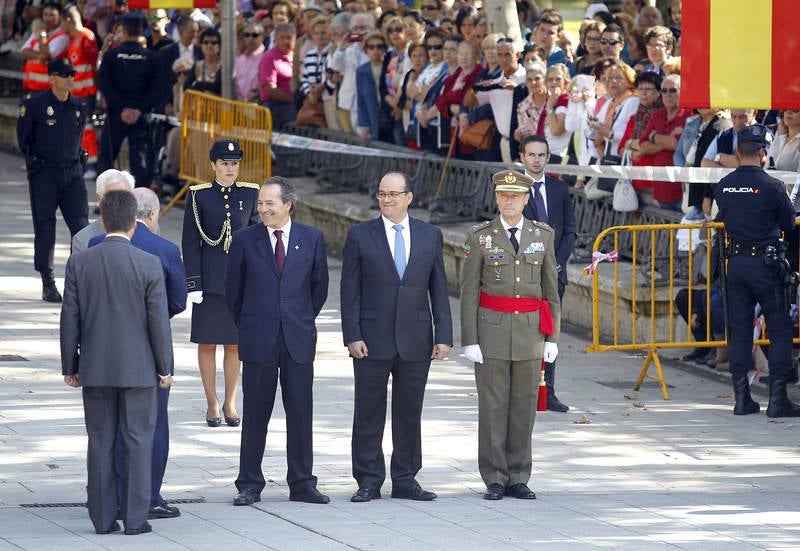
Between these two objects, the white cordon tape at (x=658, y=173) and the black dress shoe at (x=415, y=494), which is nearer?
the black dress shoe at (x=415, y=494)

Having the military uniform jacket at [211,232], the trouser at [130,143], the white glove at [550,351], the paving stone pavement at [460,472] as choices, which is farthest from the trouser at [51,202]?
the white glove at [550,351]

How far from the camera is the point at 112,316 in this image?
8547 millimetres

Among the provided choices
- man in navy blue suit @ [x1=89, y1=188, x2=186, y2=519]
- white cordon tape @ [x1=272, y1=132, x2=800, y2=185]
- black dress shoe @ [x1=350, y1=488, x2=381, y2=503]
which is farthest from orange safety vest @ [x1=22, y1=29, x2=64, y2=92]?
black dress shoe @ [x1=350, y1=488, x2=381, y2=503]

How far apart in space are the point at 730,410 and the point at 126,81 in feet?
35.4

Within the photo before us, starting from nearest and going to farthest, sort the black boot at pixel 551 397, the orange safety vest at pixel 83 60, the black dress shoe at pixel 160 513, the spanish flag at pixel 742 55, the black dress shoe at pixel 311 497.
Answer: the black dress shoe at pixel 160 513 → the black dress shoe at pixel 311 497 → the spanish flag at pixel 742 55 → the black boot at pixel 551 397 → the orange safety vest at pixel 83 60

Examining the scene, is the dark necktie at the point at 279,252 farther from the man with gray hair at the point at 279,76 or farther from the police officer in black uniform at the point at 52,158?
the man with gray hair at the point at 279,76

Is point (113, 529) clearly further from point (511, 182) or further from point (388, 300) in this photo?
point (511, 182)

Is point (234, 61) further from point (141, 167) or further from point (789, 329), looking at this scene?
point (789, 329)

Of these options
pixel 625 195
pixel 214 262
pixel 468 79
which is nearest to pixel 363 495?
pixel 214 262

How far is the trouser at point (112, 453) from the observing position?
8.55 metres

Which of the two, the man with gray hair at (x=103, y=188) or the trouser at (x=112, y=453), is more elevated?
the man with gray hair at (x=103, y=188)

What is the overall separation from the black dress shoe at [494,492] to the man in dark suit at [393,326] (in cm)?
29

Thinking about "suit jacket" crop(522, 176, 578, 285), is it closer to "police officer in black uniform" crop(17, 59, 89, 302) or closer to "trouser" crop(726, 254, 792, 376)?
"trouser" crop(726, 254, 792, 376)

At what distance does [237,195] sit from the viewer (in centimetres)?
1123
